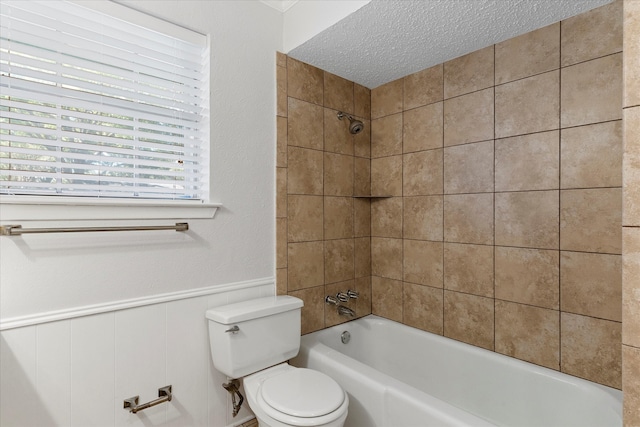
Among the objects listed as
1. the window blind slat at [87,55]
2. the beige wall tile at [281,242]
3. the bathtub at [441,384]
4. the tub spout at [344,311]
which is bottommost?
the bathtub at [441,384]

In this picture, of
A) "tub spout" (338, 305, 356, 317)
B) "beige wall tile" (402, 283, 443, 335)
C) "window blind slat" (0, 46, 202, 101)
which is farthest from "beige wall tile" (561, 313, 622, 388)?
"window blind slat" (0, 46, 202, 101)

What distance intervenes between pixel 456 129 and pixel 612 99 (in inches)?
28.5

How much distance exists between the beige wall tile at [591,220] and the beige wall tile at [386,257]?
988mm

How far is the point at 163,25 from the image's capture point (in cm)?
158

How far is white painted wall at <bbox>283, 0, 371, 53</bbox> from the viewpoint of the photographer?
1.65 meters

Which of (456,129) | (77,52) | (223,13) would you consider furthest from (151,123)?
(456,129)

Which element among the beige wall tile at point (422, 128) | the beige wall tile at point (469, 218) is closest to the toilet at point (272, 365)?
the beige wall tile at point (469, 218)

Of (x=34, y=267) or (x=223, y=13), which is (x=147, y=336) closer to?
(x=34, y=267)

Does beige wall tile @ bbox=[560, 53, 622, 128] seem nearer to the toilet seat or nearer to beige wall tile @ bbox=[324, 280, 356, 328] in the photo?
beige wall tile @ bbox=[324, 280, 356, 328]

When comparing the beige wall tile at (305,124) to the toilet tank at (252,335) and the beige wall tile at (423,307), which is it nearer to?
the toilet tank at (252,335)

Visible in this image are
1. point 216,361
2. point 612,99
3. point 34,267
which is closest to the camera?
point 34,267

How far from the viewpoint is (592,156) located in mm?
1559

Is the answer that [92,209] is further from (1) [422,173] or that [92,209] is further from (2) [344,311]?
(1) [422,173]

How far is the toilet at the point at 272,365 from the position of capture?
4.42 feet
